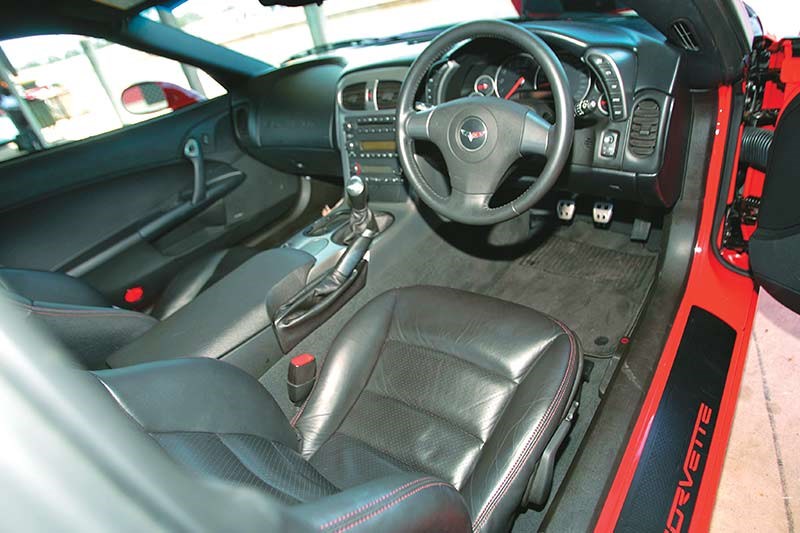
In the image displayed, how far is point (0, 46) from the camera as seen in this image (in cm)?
202

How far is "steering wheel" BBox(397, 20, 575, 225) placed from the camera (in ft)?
4.19

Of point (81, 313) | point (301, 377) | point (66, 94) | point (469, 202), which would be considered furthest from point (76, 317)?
point (66, 94)

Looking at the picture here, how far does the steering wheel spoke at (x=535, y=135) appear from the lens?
4.39 ft

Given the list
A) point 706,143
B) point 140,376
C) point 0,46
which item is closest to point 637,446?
point 706,143

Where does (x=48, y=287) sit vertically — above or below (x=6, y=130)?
below

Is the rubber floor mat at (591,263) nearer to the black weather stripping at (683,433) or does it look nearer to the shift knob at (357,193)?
the black weather stripping at (683,433)

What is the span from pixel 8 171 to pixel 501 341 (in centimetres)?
209

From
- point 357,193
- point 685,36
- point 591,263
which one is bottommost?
point 591,263

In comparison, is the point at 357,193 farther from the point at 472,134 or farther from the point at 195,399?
the point at 195,399

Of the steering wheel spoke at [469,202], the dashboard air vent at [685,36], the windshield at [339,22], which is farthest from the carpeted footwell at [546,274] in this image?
the windshield at [339,22]

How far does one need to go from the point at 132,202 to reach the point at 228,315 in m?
1.19

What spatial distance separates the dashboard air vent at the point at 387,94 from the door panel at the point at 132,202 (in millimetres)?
1056

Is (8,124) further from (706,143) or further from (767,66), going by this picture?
(767,66)

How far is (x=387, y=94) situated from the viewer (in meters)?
2.05
